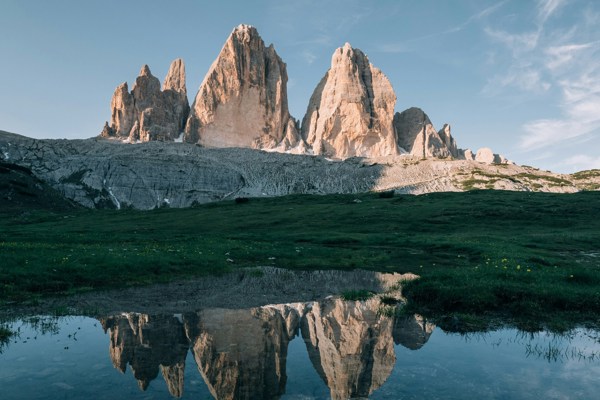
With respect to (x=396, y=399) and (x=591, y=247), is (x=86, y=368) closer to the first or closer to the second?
(x=396, y=399)

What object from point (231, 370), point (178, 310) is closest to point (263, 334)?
point (231, 370)

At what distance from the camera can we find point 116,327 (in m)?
14.2

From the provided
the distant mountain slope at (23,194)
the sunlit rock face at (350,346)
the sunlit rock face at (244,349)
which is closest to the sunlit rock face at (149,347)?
the sunlit rock face at (244,349)

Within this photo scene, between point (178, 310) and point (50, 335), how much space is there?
4.48 metres

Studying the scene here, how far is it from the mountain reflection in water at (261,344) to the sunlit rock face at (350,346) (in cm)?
2

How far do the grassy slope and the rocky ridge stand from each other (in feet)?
233

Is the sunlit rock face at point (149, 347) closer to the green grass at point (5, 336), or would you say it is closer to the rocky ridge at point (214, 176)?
the green grass at point (5, 336)

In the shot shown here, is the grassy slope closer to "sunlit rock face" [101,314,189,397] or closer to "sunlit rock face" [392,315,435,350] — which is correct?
"sunlit rock face" [392,315,435,350]

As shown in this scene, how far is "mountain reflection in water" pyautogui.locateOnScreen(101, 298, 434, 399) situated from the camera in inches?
405

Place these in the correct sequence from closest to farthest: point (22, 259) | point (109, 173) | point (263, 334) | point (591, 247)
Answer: point (263, 334)
point (22, 259)
point (591, 247)
point (109, 173)

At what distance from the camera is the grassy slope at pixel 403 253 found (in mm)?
17594

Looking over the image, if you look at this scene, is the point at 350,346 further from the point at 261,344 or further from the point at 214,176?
the point at 214,176

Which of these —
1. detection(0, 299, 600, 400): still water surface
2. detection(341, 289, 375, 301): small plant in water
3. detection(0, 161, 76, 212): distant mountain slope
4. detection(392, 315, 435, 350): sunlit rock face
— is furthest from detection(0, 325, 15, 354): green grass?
detection(0, 161, 76, 212): distant mountain slope

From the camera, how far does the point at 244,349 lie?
39.4 feet
